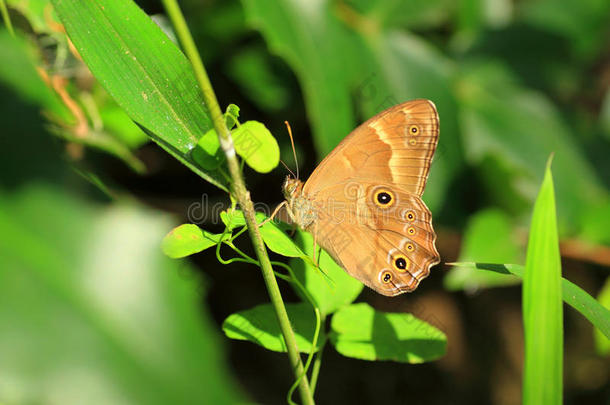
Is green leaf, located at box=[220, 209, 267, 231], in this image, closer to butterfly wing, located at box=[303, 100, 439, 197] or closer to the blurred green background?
the blurred green background

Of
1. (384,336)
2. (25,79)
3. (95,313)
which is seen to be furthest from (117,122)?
(384,336)

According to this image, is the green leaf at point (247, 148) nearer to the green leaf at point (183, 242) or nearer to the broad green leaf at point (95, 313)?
the green leaf at point (183, 242)

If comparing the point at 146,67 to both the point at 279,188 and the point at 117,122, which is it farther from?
the point at 279,188

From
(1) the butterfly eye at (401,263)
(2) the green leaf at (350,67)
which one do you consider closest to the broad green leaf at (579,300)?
(1) the butterfly eye at (401,263)

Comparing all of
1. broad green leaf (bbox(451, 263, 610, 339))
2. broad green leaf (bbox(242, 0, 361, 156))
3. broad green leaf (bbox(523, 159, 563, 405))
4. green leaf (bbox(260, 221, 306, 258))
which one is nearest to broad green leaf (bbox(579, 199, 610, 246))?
broad green leaf (bbox(242, 0, 361, 156))

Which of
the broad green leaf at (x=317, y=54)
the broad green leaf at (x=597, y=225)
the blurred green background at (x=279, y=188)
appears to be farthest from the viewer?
the broad green leaf at (x=597, y=225)

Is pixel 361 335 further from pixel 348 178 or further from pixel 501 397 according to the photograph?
pixel 501 397

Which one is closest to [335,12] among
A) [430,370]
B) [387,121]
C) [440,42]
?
[440,42]
